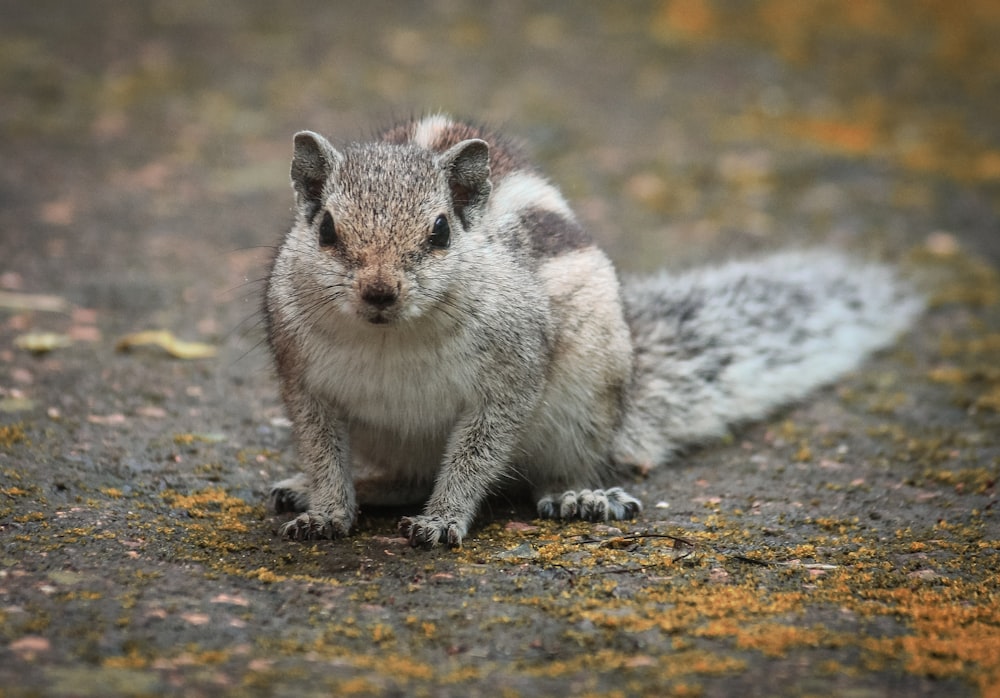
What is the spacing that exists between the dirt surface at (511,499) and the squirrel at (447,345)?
8.5 inches

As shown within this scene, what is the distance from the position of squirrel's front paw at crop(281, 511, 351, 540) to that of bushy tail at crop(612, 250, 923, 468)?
1319mm

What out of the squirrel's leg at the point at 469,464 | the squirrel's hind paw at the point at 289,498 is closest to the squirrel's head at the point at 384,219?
the squirrel's leg at the point at 469,464

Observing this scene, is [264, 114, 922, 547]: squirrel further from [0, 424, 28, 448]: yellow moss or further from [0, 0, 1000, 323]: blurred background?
[0, 0, 1000, 323]: blurred background

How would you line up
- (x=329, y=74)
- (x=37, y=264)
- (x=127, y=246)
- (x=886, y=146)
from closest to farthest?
1. (x=37, y=264)
2. (x=127, y=246)
3. (x=886, y=146)
4. (x=329, y=74)

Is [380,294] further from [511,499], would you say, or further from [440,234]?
[511,499]

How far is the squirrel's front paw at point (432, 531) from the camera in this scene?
3941 millimetres

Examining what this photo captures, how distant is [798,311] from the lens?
582 cm

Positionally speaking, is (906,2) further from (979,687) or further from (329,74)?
(979,687)

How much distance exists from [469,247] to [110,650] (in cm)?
179

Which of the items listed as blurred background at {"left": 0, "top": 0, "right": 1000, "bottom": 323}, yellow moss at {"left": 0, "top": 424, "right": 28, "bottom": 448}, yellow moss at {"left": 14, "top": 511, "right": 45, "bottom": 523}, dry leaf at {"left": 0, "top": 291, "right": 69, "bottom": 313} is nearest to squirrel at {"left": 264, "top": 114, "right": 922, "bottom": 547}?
yellow moss at {"left": 14, "top": 511, "right": 45, "bottom": 523}

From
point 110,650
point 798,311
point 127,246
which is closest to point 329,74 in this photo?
point 127,246

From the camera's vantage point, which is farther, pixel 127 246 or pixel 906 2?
pixel 906 2

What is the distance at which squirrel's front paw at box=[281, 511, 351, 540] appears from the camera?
3994 millimetres

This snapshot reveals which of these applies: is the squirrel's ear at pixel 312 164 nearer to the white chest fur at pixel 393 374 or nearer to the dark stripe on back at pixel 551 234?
the white chest fur at pixel 393 374
